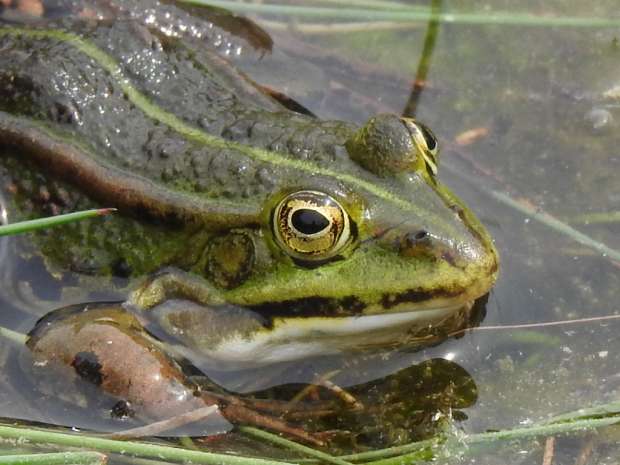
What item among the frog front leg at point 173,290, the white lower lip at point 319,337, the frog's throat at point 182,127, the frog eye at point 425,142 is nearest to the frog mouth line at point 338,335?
the white lower lip at point 319,337

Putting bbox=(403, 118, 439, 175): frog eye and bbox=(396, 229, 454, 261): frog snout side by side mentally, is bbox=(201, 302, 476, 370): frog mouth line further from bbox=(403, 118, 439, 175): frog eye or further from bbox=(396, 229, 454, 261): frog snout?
bbox=(403, 118, 439, 175): frog eye

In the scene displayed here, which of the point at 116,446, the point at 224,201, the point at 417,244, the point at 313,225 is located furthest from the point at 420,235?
the point at 116,446

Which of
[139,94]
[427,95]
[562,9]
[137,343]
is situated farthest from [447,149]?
[137,343]

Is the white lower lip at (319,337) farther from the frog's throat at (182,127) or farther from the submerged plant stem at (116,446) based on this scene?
the submerged plant stem at (116,446)

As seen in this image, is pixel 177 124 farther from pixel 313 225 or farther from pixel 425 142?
pixel 425 142

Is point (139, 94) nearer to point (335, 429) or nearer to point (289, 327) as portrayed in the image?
point (289, 327)

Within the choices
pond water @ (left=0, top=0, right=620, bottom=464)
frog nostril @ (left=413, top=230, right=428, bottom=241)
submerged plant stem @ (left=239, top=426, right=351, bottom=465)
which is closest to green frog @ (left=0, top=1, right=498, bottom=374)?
frog nostril @ (left=413, top=230, right=428, bottom=241)
